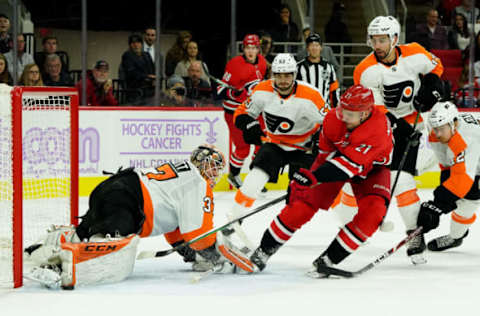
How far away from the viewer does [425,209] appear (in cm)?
416

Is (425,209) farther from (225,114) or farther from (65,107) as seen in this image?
(225,114)

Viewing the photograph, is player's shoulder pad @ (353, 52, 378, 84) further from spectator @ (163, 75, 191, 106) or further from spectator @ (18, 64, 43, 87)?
spectator @ (18, 64, 43, 87)

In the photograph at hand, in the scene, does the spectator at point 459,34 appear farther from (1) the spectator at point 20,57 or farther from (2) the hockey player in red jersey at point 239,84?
(1) the spectator at point 20,57

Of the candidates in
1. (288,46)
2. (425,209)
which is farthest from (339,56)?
(425,209)

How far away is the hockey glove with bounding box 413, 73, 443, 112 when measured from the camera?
14.8ft

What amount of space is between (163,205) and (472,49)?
530 centimetres

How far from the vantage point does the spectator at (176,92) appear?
746cm

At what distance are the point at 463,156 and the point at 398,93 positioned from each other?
550mm

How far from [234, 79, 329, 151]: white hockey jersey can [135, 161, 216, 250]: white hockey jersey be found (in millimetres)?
1194

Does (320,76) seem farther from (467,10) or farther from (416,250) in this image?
(416,250)

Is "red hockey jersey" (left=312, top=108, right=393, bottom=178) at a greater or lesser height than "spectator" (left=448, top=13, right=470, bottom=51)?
lesser

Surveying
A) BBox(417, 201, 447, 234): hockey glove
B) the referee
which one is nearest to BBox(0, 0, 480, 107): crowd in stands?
the referee

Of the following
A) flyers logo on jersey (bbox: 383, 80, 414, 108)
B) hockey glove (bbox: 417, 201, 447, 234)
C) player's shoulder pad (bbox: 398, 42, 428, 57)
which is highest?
player's shoulder pad (bbox: 398, 42, 428, 57)

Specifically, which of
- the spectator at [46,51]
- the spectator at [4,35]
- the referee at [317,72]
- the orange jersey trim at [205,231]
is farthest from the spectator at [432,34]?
the orange jersey trim at [205,231]
